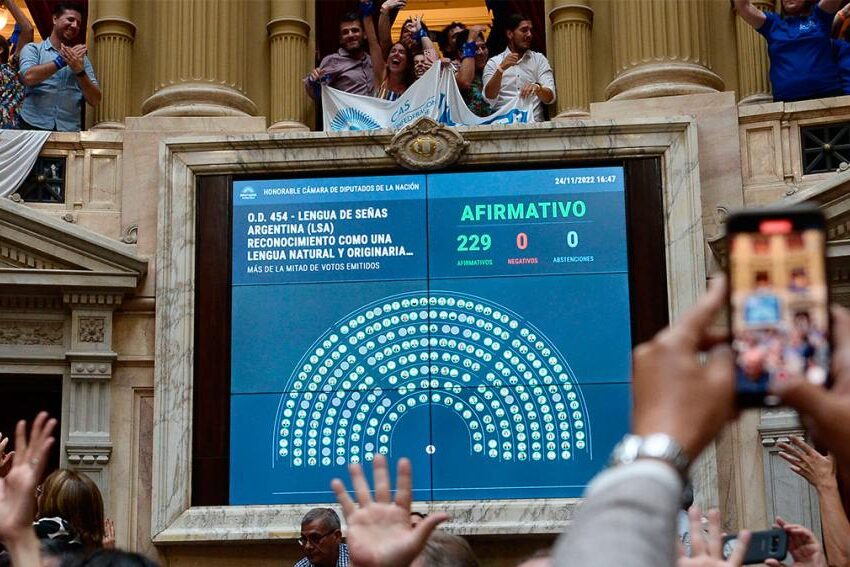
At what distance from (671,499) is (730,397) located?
15cm

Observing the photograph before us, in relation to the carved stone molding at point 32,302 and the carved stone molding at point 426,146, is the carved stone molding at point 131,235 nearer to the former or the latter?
the carved stone molding at point 32,302

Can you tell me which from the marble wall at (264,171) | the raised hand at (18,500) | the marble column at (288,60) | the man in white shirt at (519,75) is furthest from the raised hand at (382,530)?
the marble column at (288,60)

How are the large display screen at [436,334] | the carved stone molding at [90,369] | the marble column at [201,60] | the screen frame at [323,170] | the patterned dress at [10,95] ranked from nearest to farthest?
1. the screen frame at [323,170]
2. the large display screen at [436,334]
3. the carved stone molding at [90,369]
4. the patterned dress at [10,95]
5. the marble column at [201,60]

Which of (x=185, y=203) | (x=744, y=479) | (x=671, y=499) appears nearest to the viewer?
(x=671, y=499)

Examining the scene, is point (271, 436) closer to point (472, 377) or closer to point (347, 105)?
point (472, 377)

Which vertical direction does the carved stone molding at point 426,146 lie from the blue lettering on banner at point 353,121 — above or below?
below

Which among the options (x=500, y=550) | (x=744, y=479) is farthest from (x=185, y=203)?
(x=744, y=479)

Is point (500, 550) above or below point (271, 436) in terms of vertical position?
below

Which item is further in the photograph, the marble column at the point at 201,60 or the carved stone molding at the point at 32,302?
the marble column at the point at 201,60

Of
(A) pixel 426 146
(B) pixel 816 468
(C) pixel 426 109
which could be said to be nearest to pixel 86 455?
(A) pixel 426 146

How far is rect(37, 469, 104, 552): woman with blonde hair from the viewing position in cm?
521

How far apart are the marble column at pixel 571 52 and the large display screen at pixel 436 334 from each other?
1.58 meters

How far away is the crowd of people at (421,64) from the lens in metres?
11.2

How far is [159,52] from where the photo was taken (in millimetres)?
11641
